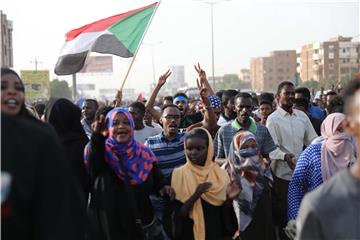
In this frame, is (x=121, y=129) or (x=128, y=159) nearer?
(x=128, y=159)

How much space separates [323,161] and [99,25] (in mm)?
4280

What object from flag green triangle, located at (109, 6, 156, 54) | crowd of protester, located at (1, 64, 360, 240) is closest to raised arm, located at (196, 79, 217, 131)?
crowd of protester, located at (1, 64, 360, 240)

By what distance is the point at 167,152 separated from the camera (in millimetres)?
4844

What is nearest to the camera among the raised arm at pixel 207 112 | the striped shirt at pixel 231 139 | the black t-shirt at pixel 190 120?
the striped shirt at pixel 231 139

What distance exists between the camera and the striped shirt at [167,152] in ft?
15.7

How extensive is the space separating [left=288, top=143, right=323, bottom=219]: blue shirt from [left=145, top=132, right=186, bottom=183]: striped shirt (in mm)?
940

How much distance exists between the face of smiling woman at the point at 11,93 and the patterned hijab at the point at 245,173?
1.94 metres

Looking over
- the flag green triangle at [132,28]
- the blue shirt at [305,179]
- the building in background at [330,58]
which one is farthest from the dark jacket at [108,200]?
the building in background at [330,58]

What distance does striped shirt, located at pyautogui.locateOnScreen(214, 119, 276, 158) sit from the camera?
18.2 feet

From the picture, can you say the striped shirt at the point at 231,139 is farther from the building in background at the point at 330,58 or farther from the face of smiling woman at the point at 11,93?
the building in background at the point at 330,58

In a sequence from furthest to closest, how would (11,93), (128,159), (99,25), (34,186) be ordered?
(99,25) < (128,159) < (11,93) < (34,186)

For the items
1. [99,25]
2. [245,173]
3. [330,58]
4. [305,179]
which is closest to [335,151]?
[305,179]

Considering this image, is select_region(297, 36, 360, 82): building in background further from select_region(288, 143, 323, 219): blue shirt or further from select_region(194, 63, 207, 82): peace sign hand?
select_region(288, 143, 323, 219): blue shirt

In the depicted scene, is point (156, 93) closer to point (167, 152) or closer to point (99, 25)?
point (99, 25)
